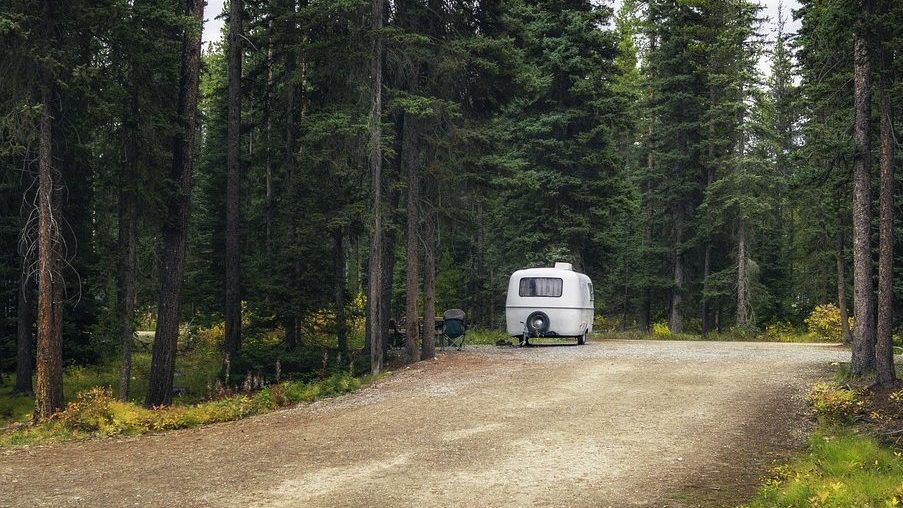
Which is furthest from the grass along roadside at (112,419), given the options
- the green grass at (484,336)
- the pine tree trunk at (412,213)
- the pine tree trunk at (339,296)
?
the green grass at (484,336)

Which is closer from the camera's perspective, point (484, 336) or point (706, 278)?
point (484, 336)

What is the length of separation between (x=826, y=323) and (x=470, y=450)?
82.1ft

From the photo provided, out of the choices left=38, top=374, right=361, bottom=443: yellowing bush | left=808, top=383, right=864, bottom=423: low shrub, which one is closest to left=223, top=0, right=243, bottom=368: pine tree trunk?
left=38, top=374, right=361, bottom=443: yellowing bush

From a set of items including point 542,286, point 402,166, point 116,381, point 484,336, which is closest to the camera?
point 402,166

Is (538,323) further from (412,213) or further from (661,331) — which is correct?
(661,331)

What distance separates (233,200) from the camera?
837 inches

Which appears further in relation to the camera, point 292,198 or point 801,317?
point 801,317

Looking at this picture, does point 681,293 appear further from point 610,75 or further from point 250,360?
point 250,360

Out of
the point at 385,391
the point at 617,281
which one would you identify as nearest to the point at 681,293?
the point at 617,281

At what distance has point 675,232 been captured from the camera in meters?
34.5

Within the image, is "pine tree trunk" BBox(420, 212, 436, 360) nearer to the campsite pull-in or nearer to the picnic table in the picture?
the campsite pull-in

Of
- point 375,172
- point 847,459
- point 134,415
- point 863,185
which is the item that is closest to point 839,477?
point 847,459

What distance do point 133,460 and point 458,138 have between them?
38.5 ft

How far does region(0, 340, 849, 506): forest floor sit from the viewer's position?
7.67m
